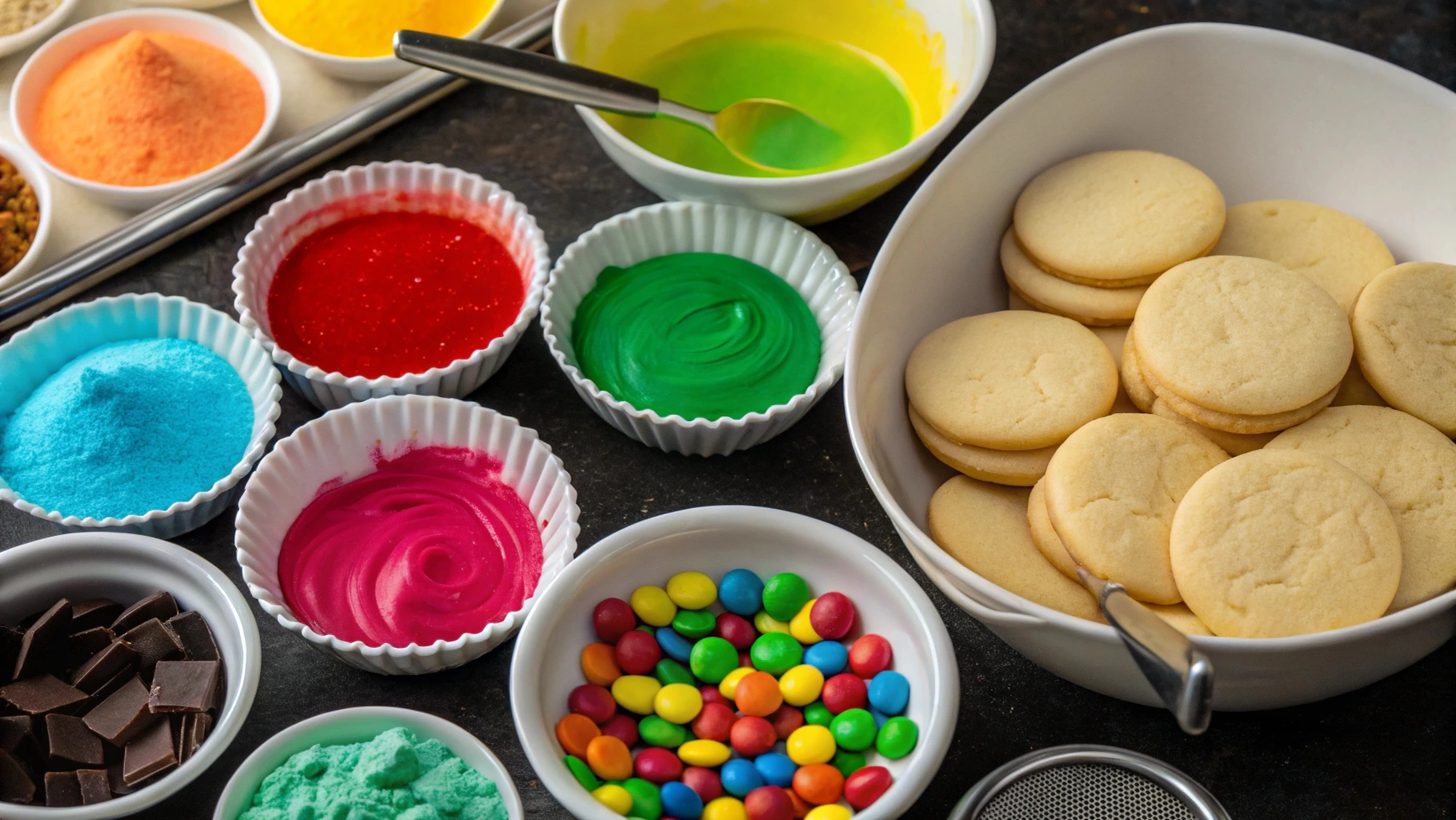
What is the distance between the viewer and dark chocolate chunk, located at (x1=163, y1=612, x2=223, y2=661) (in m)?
1.25

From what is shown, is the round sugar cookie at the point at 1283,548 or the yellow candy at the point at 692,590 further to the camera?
the yellow candy at the point at 692,590

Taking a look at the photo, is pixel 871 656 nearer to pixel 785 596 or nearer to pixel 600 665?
pixel 785 596

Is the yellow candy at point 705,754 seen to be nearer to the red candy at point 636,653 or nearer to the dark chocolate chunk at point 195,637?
the red candy at point 636,653

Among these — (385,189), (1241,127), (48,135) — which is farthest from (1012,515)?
(48,135)

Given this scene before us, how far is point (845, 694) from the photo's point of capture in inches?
48.9

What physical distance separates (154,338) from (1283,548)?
4.46 ft

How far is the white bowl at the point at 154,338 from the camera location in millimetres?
1396

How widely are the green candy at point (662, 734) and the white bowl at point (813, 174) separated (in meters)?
0.67

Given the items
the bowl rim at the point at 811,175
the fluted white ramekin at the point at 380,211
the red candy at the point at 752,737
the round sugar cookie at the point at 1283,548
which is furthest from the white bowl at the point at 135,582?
the round sugar cookie at the point at 1283,548

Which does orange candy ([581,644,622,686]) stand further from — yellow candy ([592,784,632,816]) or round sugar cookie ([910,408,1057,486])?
round sugar cookie ([910,408,1057,486])

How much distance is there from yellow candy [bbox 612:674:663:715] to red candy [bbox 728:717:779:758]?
9 centimetres

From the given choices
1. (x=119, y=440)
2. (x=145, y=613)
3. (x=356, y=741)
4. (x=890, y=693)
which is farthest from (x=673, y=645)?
(x=119, y=440)

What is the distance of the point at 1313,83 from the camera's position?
152cm

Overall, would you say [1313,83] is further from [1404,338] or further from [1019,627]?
[1019,627]
